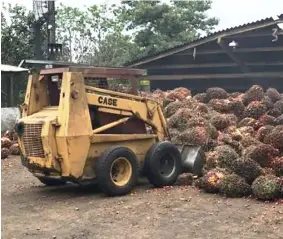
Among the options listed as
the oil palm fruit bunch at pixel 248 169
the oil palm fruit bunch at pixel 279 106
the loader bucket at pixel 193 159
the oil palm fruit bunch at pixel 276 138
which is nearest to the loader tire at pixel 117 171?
the loader bucket at pixel 193 159

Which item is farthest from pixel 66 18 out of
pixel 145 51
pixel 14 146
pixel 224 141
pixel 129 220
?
pixel 129 220

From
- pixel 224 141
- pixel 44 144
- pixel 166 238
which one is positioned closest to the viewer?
pixel 166 238

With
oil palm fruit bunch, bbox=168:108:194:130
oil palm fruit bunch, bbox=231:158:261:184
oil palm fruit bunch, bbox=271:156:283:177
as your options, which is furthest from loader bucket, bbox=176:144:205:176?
oil palm fruit bunch, bbox=168:108:194:130

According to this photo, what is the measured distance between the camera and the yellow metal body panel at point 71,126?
7.68m

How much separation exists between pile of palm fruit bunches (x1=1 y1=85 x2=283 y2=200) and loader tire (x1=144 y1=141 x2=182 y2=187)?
1.63 feet

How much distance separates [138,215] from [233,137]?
11.7 ft

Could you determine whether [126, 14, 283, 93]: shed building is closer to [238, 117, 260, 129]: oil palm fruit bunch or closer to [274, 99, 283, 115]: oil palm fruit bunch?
[274, 99, 283, 115]: oil palm fruit bunch

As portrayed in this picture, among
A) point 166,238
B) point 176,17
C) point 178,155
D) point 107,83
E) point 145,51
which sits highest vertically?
point 176,17

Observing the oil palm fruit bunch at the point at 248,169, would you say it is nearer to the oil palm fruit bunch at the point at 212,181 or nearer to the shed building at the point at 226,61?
the oil palm fruit bunch at the point at 212,181

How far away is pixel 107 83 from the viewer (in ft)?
28.2

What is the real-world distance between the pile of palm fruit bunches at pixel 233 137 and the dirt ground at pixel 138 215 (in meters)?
0.26

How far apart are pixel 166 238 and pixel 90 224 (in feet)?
3.88

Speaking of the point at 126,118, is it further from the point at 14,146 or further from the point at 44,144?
the point at 14,146

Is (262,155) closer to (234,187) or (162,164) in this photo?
(234,187)
